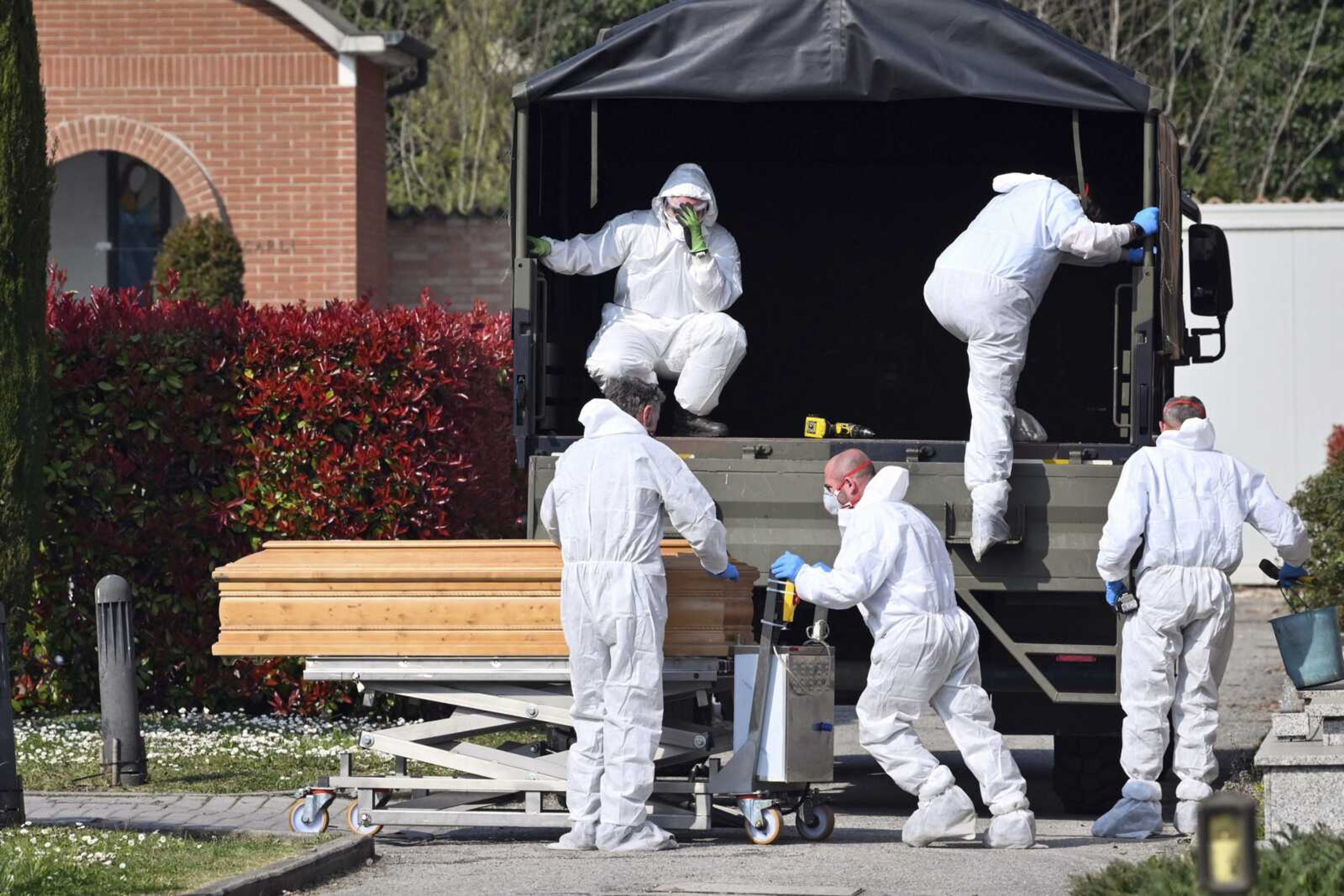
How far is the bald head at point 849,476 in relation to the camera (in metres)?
8.25

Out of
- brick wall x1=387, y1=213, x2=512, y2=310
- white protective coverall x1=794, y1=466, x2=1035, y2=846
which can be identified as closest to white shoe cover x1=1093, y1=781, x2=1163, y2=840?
white protective coverall x1=794, y1=466, x2=1035, y2=846

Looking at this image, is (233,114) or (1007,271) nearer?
(1007,271)

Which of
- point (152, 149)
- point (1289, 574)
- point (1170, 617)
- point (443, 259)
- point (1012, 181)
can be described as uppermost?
point (152, 149)

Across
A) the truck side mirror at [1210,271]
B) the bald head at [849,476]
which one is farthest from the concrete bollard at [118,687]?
the truck side mirror at [1210,271]

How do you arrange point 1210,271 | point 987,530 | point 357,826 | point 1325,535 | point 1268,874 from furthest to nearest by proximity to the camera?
1. point 1325,535
2. point 1210,271
3. point 987,530
4. point 357,826
5. point 1268,874

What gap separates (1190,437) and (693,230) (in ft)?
7.68

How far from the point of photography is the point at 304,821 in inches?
320

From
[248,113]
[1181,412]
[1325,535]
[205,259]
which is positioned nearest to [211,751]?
[1181,412]

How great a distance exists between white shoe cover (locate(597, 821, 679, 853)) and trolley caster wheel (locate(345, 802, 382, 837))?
740mm

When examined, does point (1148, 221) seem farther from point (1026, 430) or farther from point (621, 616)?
point (621, 616)

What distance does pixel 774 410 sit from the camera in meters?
10.9

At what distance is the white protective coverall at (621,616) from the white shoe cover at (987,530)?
1121 millimetres

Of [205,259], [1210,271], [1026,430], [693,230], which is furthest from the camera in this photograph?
[205,259]

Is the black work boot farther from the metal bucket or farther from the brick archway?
the brick archway
